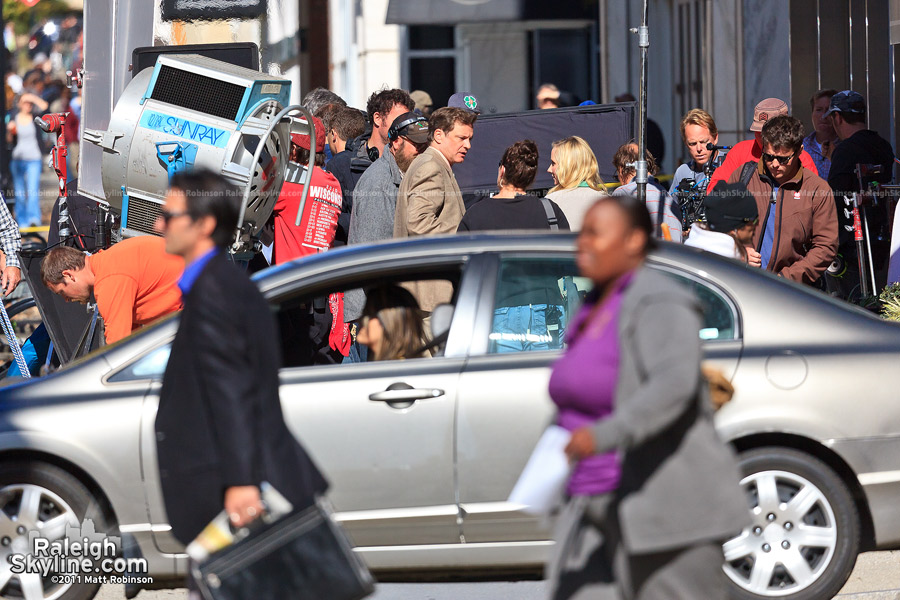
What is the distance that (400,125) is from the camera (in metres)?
8.65

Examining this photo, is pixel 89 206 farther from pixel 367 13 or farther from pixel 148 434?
pixel 367 13

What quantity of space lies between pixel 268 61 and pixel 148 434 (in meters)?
5.98

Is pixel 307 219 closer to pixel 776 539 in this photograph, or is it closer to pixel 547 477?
pixel 776 539

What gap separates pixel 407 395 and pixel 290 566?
4.85 feet

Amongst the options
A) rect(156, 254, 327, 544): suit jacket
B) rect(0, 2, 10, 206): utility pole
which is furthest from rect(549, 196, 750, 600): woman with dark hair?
rect(0, 2, 10, 206): utility pole

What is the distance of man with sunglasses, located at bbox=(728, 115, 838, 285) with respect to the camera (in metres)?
8.10

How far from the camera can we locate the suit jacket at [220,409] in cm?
405

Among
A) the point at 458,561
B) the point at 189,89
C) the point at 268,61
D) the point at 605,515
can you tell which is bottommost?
the point at 458,561

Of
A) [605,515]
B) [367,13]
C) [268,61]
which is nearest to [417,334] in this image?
[605,515]

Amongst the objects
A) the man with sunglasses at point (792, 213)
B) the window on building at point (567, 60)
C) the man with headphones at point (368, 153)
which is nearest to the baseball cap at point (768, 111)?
the man with sunglasses at point (792, 213)

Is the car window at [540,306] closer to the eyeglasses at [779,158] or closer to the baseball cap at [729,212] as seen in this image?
the baseball cap at [729,212]

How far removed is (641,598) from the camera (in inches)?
149

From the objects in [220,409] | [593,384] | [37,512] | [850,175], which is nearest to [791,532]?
[593,384]

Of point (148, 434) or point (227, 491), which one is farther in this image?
point (148, 434)
